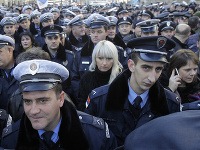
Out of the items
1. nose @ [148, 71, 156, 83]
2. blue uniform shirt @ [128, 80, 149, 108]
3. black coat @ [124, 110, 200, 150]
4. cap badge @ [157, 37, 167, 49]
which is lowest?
blue uniform shirt @ [128, 80, 149, 108]

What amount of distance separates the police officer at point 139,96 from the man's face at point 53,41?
302 cm

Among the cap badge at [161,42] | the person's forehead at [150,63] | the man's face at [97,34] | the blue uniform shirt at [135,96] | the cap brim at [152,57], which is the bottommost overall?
the blue uniform shirt at [135,96]

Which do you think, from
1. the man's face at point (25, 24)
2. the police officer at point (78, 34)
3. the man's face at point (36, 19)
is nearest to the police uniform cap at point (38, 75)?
the police officer at point (78, 34)

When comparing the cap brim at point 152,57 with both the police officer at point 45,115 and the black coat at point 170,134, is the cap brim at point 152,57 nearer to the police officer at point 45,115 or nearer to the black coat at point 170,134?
the police officer at point 45,115

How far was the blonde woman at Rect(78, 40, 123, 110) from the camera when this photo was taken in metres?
4.25

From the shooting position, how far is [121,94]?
3068 mm

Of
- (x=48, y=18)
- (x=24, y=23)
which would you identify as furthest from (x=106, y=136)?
(x=24, y=23)

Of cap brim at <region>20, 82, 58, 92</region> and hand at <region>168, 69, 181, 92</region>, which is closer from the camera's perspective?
cap brim at <region>20, 82, 58, 92</region>

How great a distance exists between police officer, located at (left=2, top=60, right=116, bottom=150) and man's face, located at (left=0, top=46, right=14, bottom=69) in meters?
1.91

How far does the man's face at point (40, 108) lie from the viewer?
231 centimetres

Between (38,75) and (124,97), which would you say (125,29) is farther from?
(38,75)

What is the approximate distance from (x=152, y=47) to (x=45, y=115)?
4.69 ft

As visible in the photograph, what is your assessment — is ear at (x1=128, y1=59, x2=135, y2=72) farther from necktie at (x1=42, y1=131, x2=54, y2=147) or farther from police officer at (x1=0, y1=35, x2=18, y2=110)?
police officer at (x1=0, y1=35, x2=18, y2=110)

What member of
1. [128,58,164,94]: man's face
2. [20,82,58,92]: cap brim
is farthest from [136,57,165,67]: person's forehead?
[20,82,58,92]: cap brim
